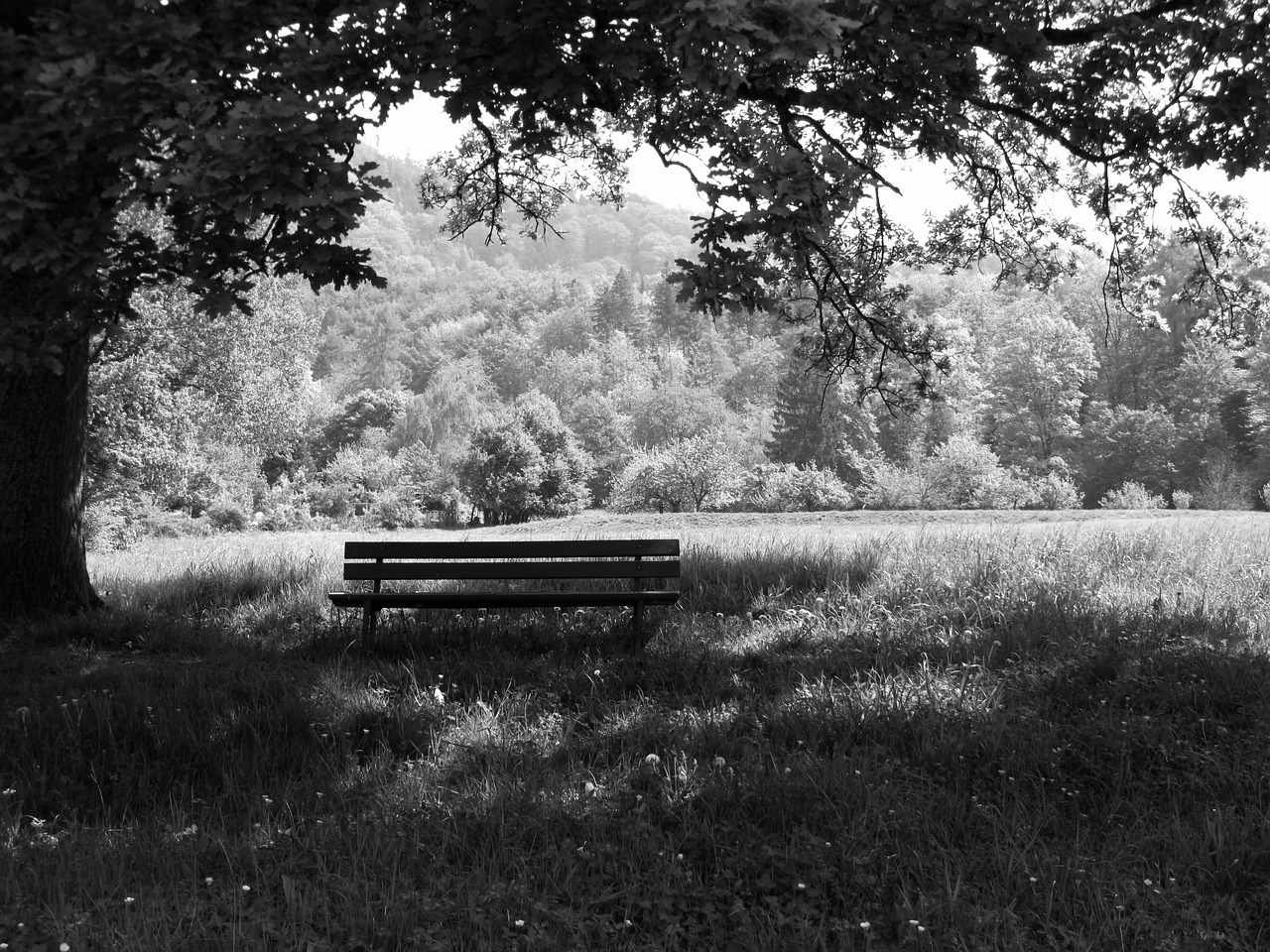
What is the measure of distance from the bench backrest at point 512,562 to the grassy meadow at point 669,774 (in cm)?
40

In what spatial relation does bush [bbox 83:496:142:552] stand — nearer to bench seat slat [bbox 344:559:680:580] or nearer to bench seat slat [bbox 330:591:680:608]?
bench seat slat [bbox 344:559:680:580]

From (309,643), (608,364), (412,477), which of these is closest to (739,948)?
(309,643)

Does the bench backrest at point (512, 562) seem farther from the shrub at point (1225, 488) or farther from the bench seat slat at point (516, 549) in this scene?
the shrub at point (1225, 488)

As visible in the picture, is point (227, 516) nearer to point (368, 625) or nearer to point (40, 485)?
point (40, 485)

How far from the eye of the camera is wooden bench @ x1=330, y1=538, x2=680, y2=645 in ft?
19.2

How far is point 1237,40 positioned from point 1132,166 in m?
1.85

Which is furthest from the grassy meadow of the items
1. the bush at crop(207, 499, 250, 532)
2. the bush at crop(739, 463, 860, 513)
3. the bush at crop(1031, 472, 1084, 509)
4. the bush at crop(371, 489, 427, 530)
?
the bush at crop(371, 489, 427, 530)

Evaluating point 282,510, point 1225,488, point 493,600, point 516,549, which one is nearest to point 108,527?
point 516,549

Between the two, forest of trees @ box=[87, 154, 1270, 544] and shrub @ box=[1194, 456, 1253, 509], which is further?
shrub @ box=[1194, 456, 1253, 509]

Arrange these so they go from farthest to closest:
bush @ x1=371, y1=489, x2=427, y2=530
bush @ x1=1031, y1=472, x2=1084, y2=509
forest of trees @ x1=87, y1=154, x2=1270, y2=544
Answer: bush @ x1=371, y1=489, x2=427, y2=530
bush @ x1=1031, y1=472, x2=1084, y2=509
forest of trees @ x1=87, y1=154, x2=1270, y2=544

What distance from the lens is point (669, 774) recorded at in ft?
12.9

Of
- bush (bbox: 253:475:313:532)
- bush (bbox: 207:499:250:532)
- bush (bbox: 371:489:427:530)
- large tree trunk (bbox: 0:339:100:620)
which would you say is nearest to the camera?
large tree trunk (bbox: 0:339:100:620)

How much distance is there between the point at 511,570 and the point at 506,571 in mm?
33

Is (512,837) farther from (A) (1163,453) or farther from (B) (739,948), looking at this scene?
(A) (1163,453)
